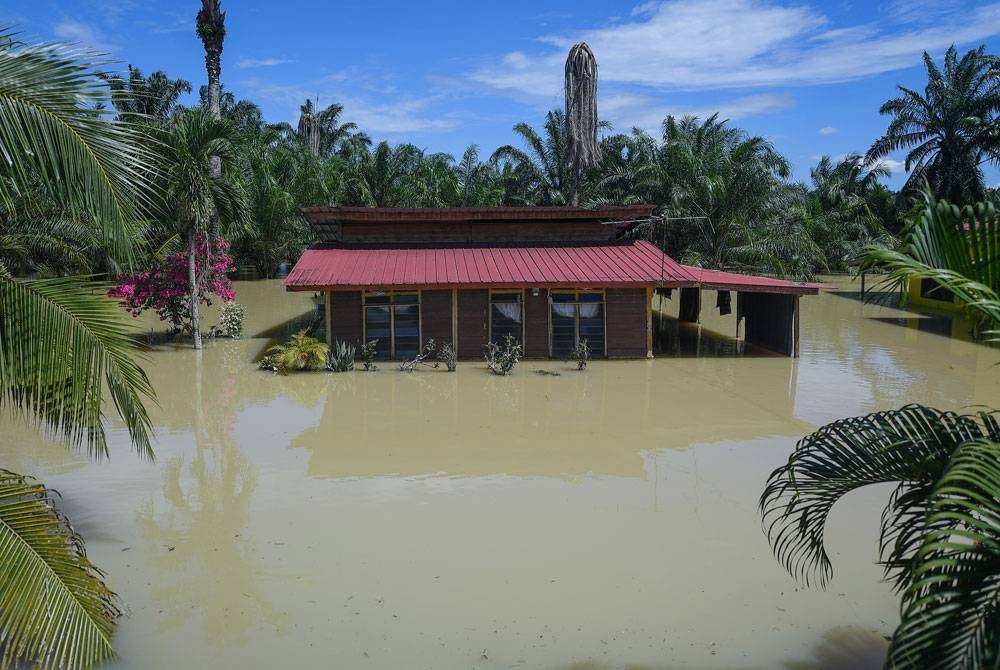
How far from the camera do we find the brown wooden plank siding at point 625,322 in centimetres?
1809

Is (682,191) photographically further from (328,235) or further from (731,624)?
(731,624)

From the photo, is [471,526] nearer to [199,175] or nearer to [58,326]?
[58,326]

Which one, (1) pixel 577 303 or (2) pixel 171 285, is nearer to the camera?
(1) pixel 577 303

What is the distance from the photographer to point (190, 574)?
6781 millimetres

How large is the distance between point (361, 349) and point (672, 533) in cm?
1143

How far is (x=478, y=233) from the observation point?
20422 mm

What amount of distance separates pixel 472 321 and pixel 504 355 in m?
1.97

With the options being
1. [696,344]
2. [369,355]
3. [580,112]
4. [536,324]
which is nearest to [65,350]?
[369,355]

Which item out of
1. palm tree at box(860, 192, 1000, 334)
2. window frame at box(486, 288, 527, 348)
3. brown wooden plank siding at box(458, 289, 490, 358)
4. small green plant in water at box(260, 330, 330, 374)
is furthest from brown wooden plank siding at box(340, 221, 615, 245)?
palm tree at box(860, 192, 1000, 334)

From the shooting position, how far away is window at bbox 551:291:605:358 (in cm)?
1806

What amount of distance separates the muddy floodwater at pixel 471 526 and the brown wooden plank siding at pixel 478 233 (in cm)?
609

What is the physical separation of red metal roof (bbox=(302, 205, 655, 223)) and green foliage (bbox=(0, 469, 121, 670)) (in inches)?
625

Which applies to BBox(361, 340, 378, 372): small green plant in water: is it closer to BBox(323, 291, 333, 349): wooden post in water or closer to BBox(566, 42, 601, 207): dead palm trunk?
BBox(323, 291, 333, 349): wooden post in water

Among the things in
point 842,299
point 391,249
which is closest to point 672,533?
point 391,249
